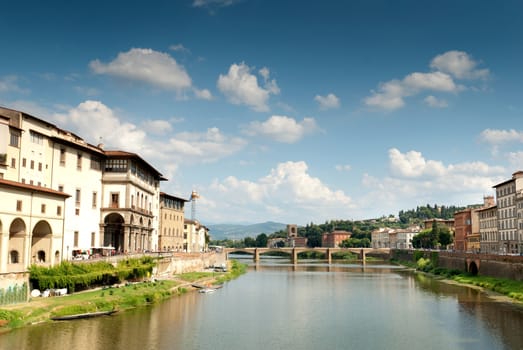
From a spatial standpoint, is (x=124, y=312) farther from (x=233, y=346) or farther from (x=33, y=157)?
(x=33, y=157)

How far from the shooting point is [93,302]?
135 ft

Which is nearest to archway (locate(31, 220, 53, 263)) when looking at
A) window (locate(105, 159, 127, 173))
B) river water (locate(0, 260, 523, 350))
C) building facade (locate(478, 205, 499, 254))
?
river water (locate(0, 260, 523, 350))

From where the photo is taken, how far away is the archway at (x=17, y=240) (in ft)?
131

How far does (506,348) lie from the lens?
3161 cm

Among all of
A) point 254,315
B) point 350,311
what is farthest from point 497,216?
point 254,315

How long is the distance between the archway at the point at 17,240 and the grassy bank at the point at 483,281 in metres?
46.5

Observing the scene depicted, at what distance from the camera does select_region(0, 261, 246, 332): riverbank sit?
34.1 metres

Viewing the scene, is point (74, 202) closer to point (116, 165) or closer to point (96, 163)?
point (96, 163)

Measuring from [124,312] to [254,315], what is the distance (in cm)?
1130

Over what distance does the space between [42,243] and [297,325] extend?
76.6 ft

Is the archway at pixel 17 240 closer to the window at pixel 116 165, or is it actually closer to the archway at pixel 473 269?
the window at pixel 116 165

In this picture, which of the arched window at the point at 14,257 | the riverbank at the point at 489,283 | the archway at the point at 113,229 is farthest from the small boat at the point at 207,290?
the riverbank at the point at 489,283

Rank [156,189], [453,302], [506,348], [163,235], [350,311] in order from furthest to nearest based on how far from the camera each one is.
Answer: [163,235] < [156,189] < [453,302] < [350,311] < [506,348]

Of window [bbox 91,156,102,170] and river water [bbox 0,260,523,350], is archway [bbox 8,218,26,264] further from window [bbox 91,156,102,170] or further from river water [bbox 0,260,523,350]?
window [bbox 91,156,102,170]
